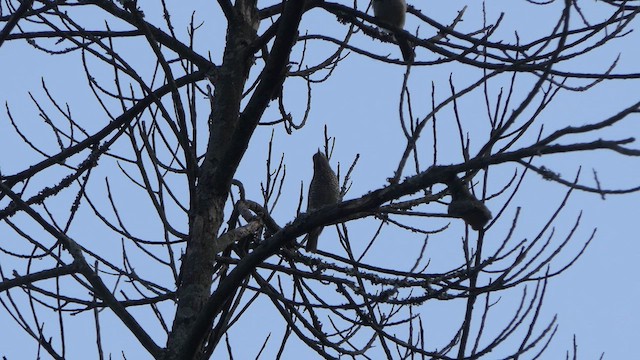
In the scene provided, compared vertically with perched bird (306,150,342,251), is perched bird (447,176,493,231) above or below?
below

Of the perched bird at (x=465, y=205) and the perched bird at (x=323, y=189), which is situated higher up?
the perched bird at (x=323, y=189)

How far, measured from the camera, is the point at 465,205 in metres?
2.19

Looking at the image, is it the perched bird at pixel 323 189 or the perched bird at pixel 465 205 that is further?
the perched bird at pixel 323 189

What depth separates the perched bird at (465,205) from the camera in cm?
219

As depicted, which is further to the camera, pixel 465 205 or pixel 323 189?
pixel 323 189

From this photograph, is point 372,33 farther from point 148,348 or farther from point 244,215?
point 148,348

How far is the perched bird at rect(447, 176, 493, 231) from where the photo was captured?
7.19ft

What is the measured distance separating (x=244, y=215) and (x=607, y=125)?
1917mm

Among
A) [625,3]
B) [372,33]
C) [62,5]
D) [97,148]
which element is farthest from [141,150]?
[625,3]

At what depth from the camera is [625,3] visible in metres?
3.43

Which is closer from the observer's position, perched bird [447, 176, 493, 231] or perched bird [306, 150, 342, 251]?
perched bird [447, 176, 493, 231]

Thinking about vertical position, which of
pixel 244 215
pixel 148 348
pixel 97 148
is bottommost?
pixel 148 348

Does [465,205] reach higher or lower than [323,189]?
lower

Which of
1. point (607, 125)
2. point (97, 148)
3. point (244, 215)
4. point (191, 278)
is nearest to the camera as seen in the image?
point (607, 125)
